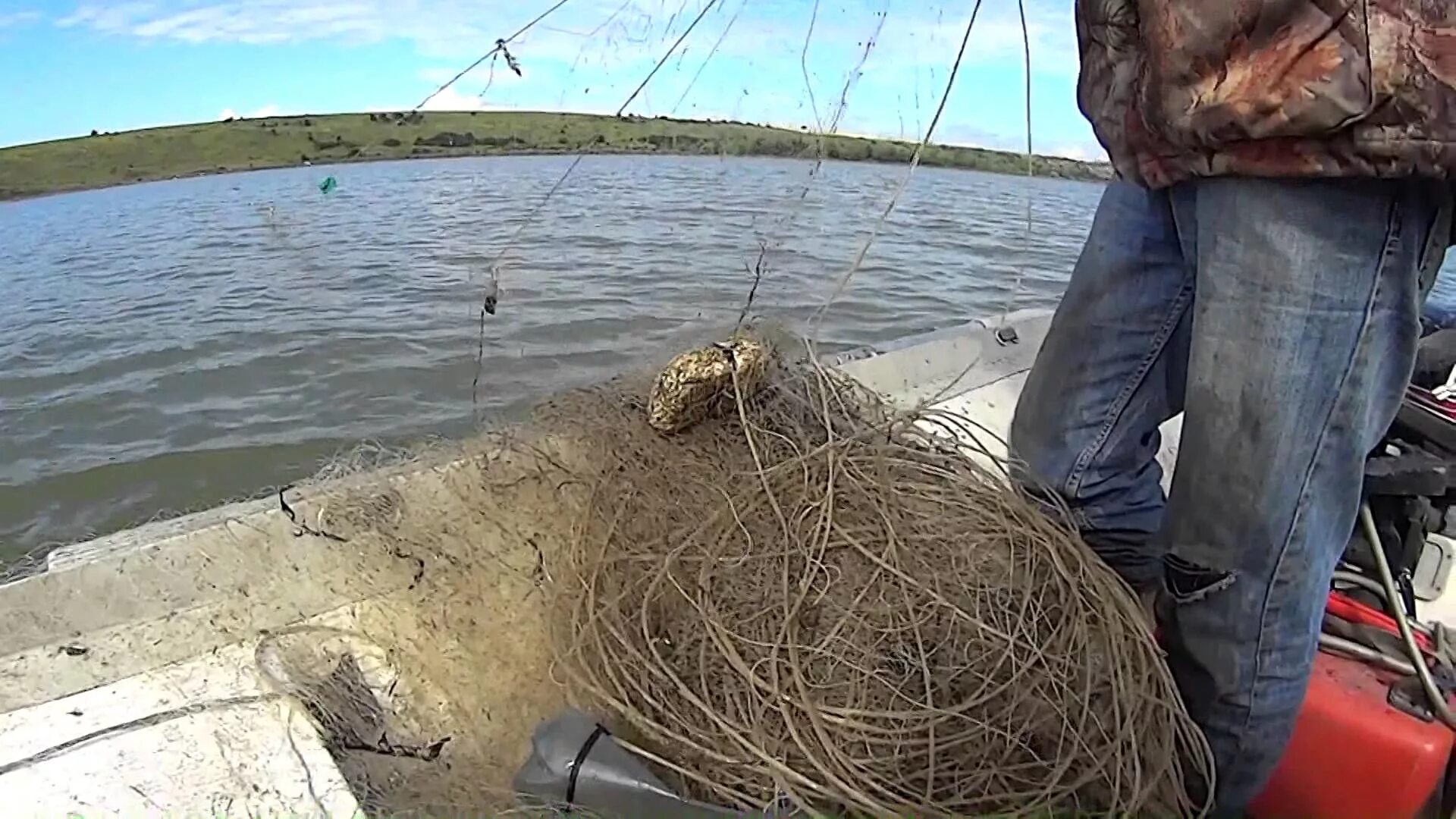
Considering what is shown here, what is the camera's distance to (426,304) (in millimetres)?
7684

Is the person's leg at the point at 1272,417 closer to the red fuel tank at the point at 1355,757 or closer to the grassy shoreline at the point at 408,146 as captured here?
the red fuel tank at the point at 1355,757

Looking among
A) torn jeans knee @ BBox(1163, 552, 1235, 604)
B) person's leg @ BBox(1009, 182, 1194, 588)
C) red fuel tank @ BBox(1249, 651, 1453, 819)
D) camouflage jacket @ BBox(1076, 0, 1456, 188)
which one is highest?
camouflage jacket @ BBox(1076, 0, 1456, 188)

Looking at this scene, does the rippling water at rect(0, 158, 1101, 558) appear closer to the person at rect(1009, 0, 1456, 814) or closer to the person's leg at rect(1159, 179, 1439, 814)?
the person at rect(1009, 0, 1456, 814)

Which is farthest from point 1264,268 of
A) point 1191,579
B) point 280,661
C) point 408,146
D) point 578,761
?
point 408,146

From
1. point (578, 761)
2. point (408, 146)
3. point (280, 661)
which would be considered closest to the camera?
point (578, 761)

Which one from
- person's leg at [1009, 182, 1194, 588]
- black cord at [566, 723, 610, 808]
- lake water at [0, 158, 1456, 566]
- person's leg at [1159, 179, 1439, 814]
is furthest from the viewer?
lake water at [0, 158, 1456, 566]

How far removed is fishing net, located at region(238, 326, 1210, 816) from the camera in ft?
4.86

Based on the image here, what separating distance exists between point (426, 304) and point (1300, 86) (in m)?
7.21

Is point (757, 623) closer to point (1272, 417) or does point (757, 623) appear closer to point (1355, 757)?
point (1272, 417)

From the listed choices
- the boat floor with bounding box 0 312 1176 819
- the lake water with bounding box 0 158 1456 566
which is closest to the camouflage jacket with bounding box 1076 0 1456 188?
the lake water with bounding box 0 158 1456 566

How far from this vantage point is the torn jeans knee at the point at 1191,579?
1.48 metres

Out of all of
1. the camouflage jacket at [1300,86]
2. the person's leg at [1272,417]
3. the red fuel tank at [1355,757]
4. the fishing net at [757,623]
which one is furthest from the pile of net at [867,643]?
the camouflage jacket at [1300,86]

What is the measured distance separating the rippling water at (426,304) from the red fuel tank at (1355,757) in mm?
1462

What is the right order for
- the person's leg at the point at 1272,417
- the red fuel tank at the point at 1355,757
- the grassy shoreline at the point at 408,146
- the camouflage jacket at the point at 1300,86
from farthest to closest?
1. the grassy shoreline at the point at 408,146
2. the red fuel tank at the point at 1355,757
3. the person's leg at the point at 1272,417
4. the camouflage jacket at the point at 1300,86
